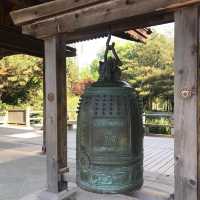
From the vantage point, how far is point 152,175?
4.42 m

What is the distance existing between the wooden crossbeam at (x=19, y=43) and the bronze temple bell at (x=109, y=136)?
10.0 feet

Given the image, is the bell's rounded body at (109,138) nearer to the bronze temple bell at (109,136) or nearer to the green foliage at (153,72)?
the bronze temple bell at (109,136)

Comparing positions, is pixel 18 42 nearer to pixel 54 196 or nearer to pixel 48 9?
pixel 48 9

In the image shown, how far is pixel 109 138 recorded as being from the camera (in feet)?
6.81

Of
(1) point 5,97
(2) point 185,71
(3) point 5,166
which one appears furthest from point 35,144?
(1) point 5,97

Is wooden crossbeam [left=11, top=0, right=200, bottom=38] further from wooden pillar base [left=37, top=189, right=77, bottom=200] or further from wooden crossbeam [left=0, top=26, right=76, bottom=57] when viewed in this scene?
wooden crossbeam [left=0, top=26, right=76, bottom=57]

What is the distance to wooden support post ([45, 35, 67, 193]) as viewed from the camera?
8.24 ft

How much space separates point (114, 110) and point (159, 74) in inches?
431

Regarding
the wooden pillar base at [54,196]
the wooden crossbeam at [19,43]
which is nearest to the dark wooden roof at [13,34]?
the wooden crossbeam at [19,43]

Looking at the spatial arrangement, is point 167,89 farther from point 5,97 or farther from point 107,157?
point 107,157

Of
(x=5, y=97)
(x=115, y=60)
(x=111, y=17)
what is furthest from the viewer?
(x=5, y=97)

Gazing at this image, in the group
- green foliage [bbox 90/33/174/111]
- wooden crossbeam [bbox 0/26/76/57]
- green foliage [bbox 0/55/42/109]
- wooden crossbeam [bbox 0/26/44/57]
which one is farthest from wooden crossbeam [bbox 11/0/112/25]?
green foliage [bbox 0/55/42/109]

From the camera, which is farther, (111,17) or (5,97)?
(5,97)

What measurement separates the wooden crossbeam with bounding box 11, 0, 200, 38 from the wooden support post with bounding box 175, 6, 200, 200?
0.14 m
